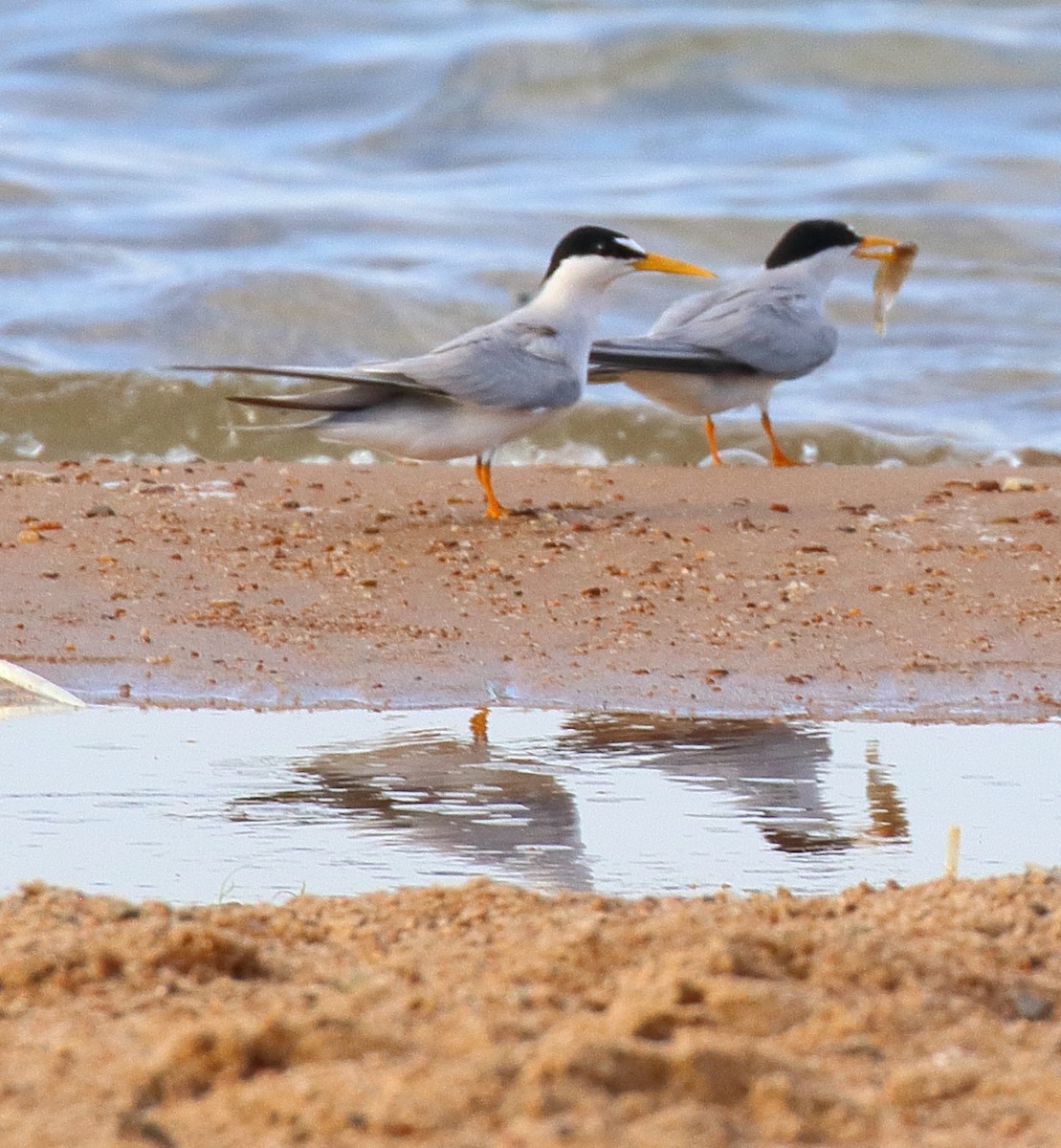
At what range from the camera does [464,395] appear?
6.68 metres

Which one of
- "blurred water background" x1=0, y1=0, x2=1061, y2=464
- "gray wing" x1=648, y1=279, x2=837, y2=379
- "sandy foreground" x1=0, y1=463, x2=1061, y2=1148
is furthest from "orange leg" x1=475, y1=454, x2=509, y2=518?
"blurred water background" x1=0, y1=0, x2=1061, y2=464

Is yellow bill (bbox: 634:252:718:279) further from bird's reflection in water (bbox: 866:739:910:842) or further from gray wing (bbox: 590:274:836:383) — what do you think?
bird's reflection in water (bbox: 866:739:910:842)

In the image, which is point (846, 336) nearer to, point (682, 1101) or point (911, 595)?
point (911, 595)

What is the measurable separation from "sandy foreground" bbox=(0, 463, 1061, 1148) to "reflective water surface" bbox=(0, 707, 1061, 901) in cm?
26

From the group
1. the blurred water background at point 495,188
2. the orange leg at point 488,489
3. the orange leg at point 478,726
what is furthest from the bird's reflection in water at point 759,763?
the blurred water background at point 495,188

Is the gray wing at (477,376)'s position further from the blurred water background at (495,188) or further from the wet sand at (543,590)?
the blurred water background at (495,188)

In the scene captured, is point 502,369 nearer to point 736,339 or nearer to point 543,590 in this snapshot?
point 543,590

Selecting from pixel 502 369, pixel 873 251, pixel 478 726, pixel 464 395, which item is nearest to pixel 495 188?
pixel 873 251

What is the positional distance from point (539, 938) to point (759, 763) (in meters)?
1.62

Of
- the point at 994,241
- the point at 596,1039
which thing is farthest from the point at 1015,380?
the point at 596,1039

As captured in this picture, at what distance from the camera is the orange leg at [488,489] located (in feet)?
21.7

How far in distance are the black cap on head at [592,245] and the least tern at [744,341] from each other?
0.36 m

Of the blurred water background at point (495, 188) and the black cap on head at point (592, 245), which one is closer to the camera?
the black cap on head at point (592, 245)

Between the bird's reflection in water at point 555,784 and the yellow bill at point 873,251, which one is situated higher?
the yellow bill at point 873,251
